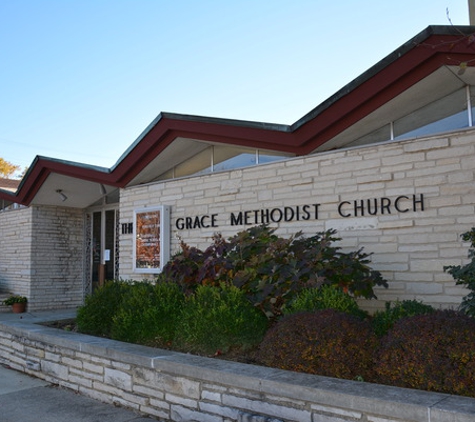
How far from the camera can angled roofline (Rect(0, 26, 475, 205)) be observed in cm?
623

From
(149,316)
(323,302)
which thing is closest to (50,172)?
(149,316)

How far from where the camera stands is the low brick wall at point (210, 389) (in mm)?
3605

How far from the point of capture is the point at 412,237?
22.3 feet

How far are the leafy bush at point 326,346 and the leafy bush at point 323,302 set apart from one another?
1.65 ft

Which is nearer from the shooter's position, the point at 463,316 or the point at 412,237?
the point at 463,316

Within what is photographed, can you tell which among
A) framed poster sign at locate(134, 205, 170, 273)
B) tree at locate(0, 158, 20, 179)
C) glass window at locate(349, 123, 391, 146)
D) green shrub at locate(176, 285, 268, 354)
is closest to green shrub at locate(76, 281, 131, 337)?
green shrub at locate(176, 285, 268, 354)

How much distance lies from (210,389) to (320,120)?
14.3 feet

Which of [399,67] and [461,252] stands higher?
[399,67]

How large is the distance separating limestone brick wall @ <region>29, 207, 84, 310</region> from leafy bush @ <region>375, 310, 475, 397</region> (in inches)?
436

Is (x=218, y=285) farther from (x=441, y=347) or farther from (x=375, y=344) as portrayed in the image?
(x=441, y=347)

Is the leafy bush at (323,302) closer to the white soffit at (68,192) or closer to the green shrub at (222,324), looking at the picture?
the green shrub at (222,324)

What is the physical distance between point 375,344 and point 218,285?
9.05 ft

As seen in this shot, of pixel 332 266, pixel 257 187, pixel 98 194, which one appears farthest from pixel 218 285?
pixel 98 194

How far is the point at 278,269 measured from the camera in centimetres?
602
